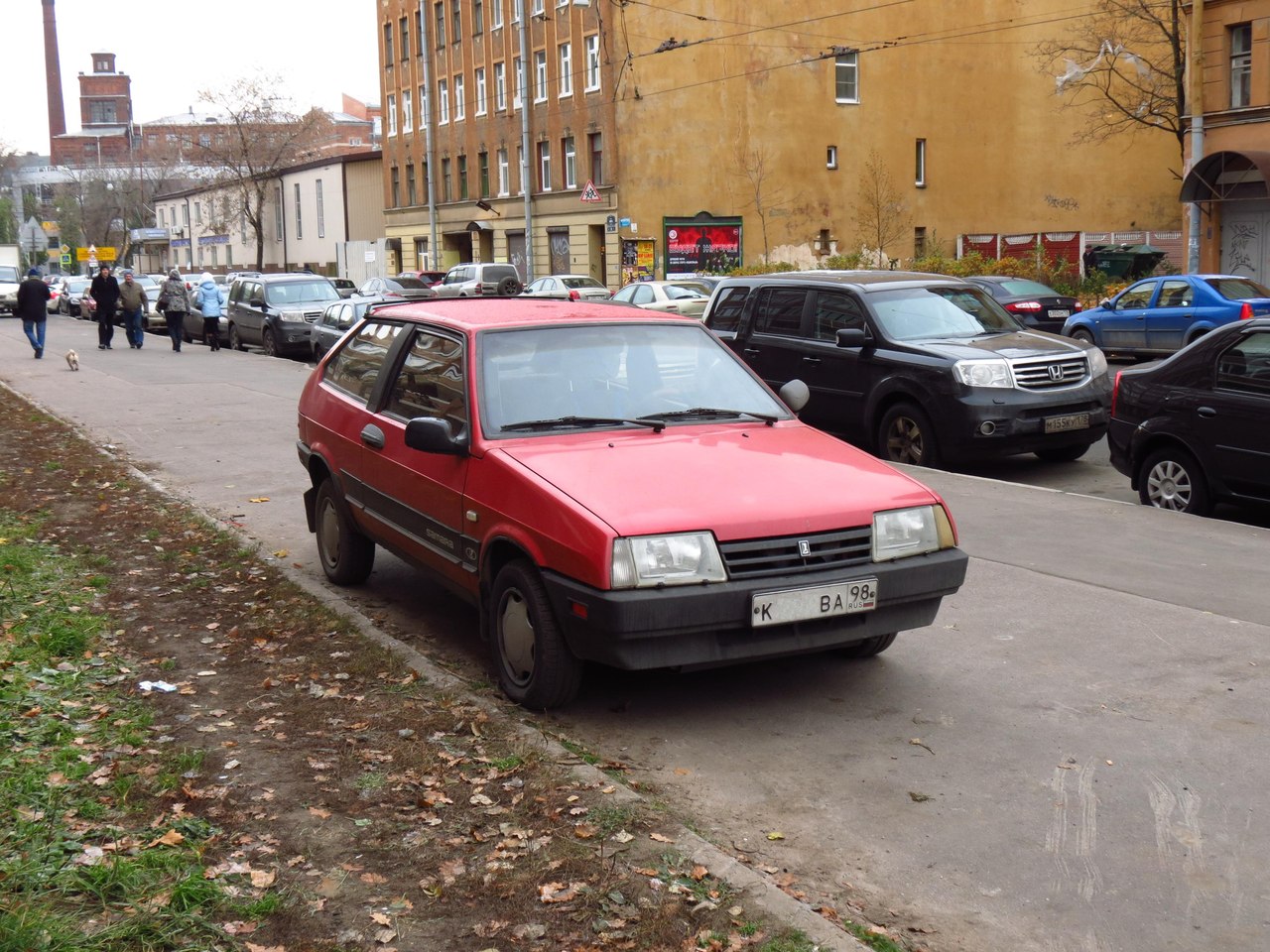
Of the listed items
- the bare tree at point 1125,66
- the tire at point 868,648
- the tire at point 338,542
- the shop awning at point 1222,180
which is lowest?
the tire at point 868,648

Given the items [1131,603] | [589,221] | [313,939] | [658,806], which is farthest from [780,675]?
[589,221]

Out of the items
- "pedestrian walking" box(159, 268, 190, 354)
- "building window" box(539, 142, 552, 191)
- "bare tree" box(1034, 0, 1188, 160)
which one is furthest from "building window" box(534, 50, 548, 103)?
"pedestrian walking" box(159, 268, 190, 354)

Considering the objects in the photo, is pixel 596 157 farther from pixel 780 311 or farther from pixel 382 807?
pixel 382 807

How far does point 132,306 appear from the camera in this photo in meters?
31.2

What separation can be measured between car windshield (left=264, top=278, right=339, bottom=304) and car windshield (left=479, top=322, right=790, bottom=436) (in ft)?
81.0

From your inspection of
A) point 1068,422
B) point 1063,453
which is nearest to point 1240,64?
point 1063,453

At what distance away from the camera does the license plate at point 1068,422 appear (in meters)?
12.4

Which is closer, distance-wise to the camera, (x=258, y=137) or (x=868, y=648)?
(x=868, y=648)

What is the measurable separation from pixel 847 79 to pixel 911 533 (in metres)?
51.9

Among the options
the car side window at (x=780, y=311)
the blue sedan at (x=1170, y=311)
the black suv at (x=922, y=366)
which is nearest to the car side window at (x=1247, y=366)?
the black suv at (x=922, y=366)

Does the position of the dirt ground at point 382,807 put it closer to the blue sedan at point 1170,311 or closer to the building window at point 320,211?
the blue sedan at point 1170,311

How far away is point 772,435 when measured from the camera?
637cm

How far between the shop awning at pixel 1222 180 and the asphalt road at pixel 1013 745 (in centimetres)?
2612

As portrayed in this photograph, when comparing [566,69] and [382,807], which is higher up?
[566,69]
